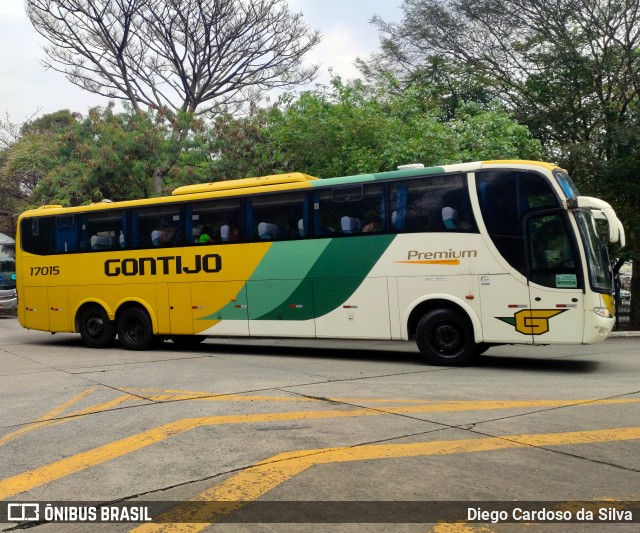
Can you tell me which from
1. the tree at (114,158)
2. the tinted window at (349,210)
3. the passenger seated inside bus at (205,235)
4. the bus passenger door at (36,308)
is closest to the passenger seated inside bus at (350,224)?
the tinted window at (349,210)

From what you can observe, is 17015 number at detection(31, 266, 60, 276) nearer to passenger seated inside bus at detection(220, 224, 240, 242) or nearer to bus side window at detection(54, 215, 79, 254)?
bus side window at detection(54, 215, 79, 254)

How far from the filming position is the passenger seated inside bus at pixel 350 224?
39.7 feet

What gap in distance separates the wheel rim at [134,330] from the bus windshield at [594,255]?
29.5 ft

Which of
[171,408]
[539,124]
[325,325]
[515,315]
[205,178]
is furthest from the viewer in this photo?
[205,178]

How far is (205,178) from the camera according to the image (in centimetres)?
2300

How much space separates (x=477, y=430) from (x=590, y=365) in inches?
239

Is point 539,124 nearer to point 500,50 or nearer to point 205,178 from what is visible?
point 500,50

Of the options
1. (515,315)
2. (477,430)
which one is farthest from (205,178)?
(477,430)

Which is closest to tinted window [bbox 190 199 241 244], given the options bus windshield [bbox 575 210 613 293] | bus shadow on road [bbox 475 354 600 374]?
bus shadow on road [bbox 475 354 600 374]

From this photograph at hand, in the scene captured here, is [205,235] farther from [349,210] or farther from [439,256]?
[439,256]

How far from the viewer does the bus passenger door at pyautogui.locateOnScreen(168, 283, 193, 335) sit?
14.0m

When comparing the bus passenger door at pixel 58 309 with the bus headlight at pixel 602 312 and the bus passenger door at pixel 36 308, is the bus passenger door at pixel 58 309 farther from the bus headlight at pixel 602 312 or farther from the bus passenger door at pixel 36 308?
the bus headlight at pixel 602 312

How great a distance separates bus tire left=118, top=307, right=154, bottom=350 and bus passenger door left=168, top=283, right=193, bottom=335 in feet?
2.04

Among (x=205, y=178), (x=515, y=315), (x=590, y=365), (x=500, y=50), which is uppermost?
(x=500, y=50)
